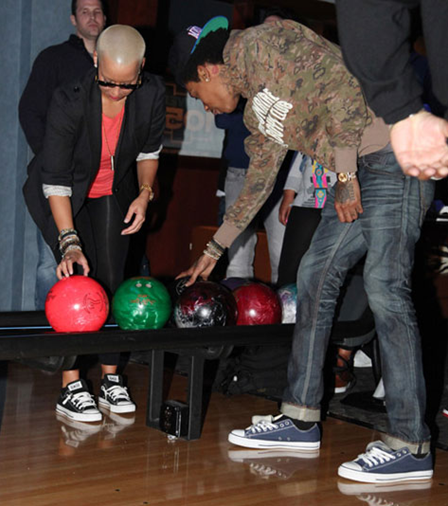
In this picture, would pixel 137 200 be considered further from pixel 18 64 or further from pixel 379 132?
pixel 18 64

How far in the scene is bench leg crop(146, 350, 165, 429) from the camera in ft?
9.93

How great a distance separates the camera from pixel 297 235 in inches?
149

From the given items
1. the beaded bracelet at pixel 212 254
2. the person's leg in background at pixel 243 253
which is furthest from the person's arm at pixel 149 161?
the person's leg in background at pixel 243 253

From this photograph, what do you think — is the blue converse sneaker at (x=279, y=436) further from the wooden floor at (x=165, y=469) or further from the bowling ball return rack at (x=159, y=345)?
the bowling ball return rack at (x=159, y=345)

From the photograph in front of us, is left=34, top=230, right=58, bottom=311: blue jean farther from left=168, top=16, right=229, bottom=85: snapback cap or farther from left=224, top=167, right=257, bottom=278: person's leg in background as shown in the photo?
left=168, top=16, right=229, bottom=85: snapback cap

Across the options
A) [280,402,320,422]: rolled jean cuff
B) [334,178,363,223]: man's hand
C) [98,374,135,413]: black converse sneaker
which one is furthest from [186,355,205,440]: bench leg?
[334,178,363,223]: man's hand

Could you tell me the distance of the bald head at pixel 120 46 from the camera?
9.13 ft

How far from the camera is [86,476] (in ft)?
8.40

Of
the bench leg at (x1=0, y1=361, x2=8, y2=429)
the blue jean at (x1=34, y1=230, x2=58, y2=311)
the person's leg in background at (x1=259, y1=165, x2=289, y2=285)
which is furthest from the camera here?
the person's leg in background at (x1=259, y1=165, x2=289, y2=285)

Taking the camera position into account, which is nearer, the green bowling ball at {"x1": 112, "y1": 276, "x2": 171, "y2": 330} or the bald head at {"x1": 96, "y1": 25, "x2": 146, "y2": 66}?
the bald head at {"x1": 96, "y1": 25, "x2": 146, "y2": 66}

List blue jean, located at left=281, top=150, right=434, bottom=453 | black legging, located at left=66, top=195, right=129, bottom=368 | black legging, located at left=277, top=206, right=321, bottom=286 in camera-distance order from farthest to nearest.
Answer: black legging, located at left=277, top=206, right=321, bottom=286 → black legging, located at left=66, top=195, right=129, bottom=368 → blue jean, located at left=281, top=150, right=434, bottom=453

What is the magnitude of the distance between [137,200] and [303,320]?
2.81 feet

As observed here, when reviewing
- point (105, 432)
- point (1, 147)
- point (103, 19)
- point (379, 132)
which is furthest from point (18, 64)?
point (379, 132)

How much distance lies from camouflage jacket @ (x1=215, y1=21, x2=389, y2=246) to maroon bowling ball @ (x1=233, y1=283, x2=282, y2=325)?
795 millimetres
